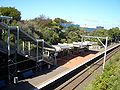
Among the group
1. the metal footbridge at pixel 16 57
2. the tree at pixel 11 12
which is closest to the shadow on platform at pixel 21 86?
the metal footbridge at pixel 16 57

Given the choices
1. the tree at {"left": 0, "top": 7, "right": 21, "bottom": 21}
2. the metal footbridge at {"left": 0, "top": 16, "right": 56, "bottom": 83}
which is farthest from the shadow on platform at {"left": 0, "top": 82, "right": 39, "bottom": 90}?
the tree at {"left": 0, "top": 7, "right": 21, "bottom": 21}

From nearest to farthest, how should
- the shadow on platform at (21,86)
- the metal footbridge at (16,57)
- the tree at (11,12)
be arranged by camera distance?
the shadow on platform at (21,86), the metal footbridge at (16,57), the tree at (11,12)

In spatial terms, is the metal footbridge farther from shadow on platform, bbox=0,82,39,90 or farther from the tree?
the tree

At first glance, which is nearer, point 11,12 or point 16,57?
point 16,57

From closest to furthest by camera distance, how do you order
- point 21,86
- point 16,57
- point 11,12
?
1. point 21,86
2. point 16,57
3. point 11,12

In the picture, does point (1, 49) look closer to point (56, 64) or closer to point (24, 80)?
point (24, 80)

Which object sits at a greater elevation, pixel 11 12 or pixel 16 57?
pixel 11 12

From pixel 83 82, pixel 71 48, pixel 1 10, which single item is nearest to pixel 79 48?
pixel 71 48

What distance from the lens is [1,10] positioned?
47625 mm

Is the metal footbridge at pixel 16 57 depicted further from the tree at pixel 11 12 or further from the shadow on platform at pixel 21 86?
the tree at pixel 11 12

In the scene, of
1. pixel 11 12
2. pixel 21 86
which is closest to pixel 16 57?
pixel 21 86

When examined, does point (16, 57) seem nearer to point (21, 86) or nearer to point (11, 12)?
point (21, 86)

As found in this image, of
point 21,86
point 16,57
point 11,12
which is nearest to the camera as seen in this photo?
point 21,86

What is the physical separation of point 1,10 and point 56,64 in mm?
20271
